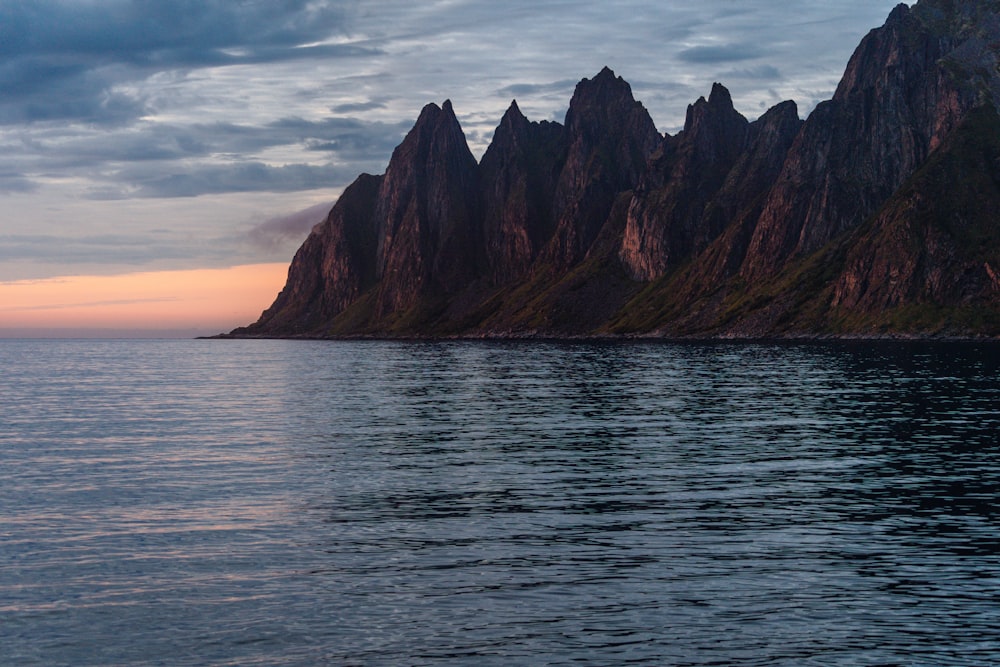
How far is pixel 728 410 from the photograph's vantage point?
285 feet

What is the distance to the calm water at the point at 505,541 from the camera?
24922 millimetres

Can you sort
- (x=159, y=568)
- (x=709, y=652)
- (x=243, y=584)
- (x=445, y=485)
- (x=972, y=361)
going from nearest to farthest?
(x=709, y=652)
(x=243, y=584)
(x=159, y=568)
(x=445, y=485)
(x=972, y=361)

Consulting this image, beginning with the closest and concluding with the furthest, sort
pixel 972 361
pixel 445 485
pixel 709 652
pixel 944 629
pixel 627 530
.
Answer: pixel 709 652 < pixel 944 629 < pixel 627 530 < pixel 445 485 < pixel 972 361

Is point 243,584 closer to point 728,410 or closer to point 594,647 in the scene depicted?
point 594,647

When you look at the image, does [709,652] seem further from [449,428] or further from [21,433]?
[21,433]

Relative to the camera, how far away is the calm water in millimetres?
24922

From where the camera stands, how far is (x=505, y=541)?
3550 cm

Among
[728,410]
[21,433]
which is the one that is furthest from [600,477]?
[21,433]

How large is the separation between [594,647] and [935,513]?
22.8 metres

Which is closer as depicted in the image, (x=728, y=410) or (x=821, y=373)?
(x=728, y=410)

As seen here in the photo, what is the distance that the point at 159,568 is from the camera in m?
32.1

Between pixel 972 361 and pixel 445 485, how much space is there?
148 metres

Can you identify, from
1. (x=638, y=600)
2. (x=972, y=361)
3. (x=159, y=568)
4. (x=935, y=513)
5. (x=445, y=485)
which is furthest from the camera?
(x=972, y=361)

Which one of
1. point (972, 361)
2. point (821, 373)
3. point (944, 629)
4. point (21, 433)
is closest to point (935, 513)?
point (944, 629)
